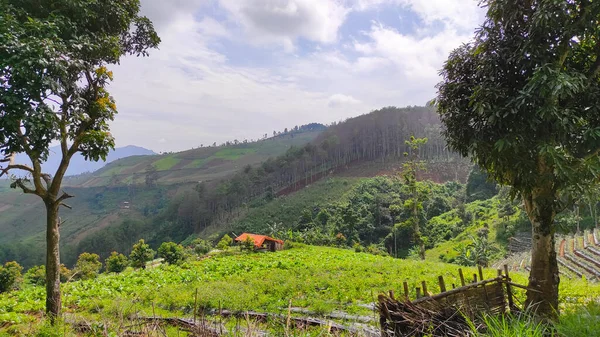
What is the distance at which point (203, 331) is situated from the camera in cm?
315

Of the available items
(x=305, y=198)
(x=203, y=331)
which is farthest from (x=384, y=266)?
(x=305, y=198)

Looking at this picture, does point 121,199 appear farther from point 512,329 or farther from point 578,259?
point 512,329

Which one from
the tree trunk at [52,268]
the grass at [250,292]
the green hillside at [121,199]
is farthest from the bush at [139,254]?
the green hillside at [121,199]

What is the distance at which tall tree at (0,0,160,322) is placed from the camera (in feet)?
17.9

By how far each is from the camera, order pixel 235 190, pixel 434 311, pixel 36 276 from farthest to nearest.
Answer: pixel 235 190
pixel 36 276
pixel 434 311

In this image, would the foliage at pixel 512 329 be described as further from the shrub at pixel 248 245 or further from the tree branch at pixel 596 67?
the shrub at pixel 248 245

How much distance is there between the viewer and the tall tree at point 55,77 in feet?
17.9

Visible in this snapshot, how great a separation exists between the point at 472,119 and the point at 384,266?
1154 centimetres

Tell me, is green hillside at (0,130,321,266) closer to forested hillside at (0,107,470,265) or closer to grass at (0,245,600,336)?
forested hillside at (0,107,470,265)

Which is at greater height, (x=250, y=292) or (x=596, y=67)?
(x=596, y=67)

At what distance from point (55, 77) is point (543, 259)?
32.5 feet

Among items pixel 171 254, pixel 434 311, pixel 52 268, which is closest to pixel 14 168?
pixel 52 268

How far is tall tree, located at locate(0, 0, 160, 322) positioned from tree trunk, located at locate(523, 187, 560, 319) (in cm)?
910

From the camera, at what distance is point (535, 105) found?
5.77 metres
